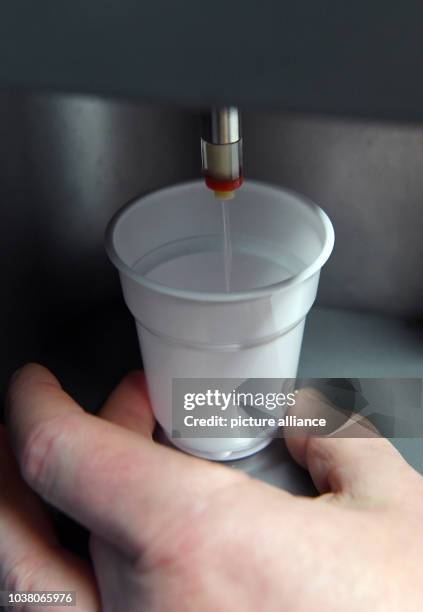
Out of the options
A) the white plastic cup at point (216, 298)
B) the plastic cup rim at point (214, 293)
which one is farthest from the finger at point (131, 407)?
the plastic cup rim at point (214, 293)

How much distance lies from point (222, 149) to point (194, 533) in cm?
19

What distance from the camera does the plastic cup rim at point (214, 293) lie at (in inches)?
14.9

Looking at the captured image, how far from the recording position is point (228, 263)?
475 mm

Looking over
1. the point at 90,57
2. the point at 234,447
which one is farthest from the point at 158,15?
the point at 234,447

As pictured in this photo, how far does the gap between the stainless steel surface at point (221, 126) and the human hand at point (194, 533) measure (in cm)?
16

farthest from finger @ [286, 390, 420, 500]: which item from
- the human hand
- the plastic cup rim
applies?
the plastic cup rim

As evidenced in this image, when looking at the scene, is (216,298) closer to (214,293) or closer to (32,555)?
(214,293)

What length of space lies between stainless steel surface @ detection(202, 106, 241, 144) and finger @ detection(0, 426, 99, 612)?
0.82ft

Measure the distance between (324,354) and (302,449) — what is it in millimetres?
117

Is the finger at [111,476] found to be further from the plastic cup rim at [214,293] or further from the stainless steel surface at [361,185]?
the stainless steel surface at [361,185]

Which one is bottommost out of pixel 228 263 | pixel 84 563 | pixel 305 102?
pixel 84 563

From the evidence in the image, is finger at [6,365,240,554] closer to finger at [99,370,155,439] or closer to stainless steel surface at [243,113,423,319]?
finger at [99,370,155,439]

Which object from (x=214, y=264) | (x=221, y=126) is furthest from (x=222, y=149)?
(x=214, y=264)

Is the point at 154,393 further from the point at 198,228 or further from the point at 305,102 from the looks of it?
the point at 305,102
